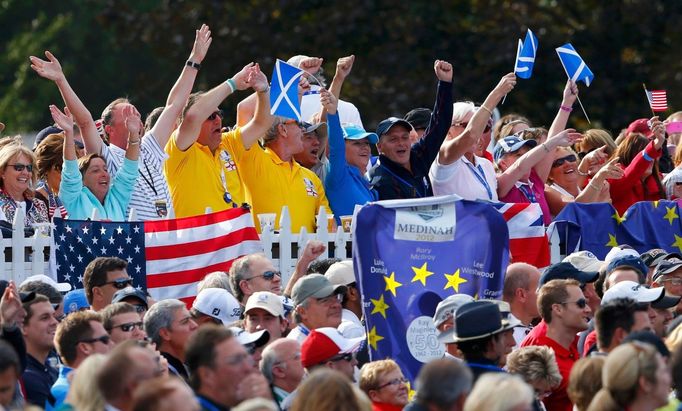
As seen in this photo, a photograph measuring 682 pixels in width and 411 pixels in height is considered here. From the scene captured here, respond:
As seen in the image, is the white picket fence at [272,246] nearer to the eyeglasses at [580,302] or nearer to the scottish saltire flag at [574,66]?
the scottish saltire flag at [574,66]

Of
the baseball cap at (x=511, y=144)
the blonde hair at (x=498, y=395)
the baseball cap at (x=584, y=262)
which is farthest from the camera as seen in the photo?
the baseball cap at (x=511, y=144)

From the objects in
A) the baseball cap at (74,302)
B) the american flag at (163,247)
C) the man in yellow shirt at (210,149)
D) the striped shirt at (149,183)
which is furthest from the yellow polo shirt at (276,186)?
the baseball cap at (74,302)

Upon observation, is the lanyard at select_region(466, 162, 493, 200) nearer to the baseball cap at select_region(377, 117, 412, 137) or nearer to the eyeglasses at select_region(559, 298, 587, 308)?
the baseball cap at select_region(377, 117, 412, 137)

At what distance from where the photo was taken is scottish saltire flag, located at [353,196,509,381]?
12.2 m

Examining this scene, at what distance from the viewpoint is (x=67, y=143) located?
44.6 ft

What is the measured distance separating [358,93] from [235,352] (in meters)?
19.4

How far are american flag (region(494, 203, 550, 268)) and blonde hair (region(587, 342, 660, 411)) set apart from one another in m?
5.36

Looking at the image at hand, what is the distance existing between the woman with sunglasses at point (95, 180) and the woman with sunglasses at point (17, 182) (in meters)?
0.30

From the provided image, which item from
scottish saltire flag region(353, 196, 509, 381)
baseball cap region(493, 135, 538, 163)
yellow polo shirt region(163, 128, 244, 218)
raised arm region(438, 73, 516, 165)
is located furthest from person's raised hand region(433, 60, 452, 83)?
scottish saltire flag region(353, 196, 509, 381)

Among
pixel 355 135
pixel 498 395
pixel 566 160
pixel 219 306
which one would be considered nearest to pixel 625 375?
pixel 498 395

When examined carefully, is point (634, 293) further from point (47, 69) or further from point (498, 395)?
point (47, 69)

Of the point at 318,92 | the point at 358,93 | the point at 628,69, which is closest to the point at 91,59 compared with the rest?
the point at 358,93

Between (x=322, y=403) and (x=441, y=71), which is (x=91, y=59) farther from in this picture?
(x=322, y=403)

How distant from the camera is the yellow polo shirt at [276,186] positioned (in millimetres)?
14531
